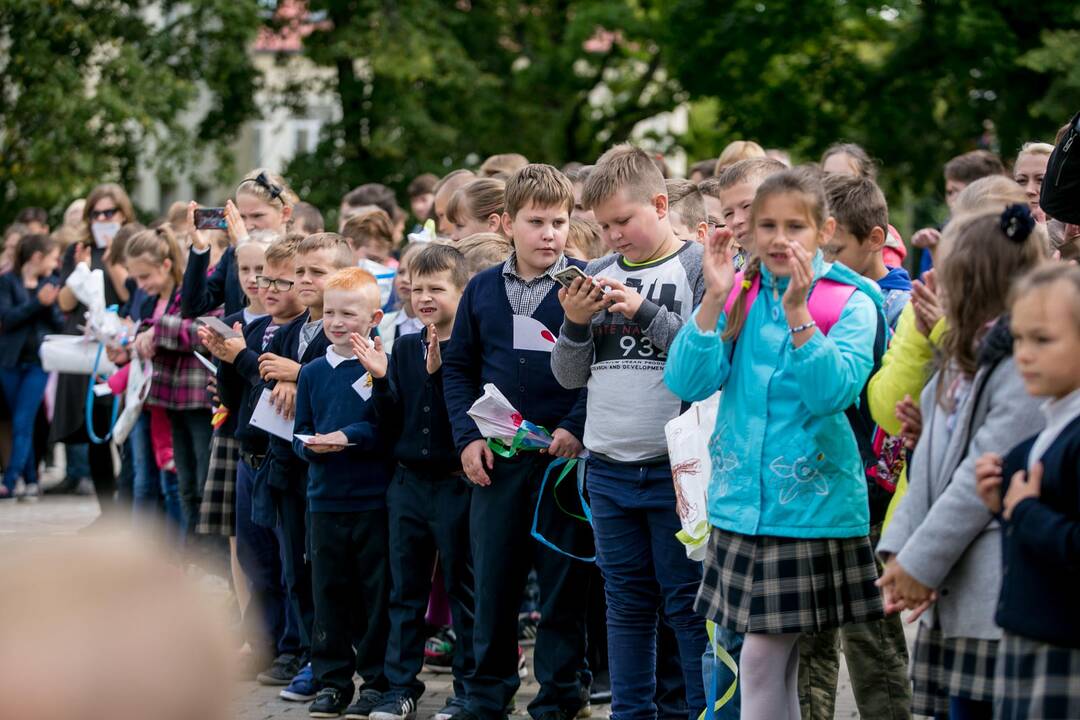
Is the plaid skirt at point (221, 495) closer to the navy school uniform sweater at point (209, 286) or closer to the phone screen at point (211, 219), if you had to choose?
the navy school uniform sweater at point (209, 286)

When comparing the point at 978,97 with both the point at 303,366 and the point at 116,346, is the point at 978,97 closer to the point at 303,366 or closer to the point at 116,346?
the point at 116,346

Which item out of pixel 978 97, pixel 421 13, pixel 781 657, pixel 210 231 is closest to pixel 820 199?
pixel 781 657

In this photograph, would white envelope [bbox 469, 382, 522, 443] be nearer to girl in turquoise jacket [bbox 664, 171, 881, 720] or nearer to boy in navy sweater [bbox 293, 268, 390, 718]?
boy in navy sweater [bbox 293, 268, 390, 718]

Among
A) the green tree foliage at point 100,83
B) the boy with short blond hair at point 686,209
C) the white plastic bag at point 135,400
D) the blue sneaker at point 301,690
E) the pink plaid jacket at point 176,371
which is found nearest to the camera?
the boy with short blond hair at point 686,209

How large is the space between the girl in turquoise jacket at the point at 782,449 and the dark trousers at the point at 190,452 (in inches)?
181

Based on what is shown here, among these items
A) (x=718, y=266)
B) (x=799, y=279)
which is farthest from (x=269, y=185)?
(x=799, y=279)

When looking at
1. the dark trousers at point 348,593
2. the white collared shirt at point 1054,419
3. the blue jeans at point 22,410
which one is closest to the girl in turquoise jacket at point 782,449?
the white collared shirt at point 1054,419

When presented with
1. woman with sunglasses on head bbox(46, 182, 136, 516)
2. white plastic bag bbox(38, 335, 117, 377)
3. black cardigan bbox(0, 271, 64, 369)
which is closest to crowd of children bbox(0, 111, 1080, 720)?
white plastic bag bbox(38, 335, 117, 377)

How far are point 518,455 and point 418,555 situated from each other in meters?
0.71

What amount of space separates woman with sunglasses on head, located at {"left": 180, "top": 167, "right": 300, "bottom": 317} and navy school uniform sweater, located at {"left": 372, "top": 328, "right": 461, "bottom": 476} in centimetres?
214

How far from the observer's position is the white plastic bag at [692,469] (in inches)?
188

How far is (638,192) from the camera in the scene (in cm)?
516

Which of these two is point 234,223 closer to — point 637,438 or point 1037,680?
point 637,438

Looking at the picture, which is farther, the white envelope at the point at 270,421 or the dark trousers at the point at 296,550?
the dark trousers at the point at 296,550
